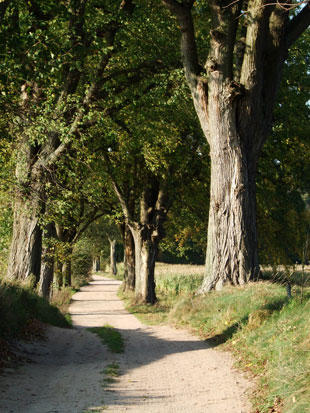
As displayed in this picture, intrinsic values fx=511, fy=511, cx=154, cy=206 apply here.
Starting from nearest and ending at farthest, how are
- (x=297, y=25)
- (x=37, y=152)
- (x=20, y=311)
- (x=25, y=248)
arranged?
1. (x=20, y=311)
2. (x=297, y=25)
3. (x=25, y=248)
4. (x=37, y=152)

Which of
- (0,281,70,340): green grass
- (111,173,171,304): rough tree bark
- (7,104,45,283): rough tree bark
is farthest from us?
(111,173,171,304): rough tree bark

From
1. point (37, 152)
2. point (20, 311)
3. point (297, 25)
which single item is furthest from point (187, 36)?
point (20, 311)

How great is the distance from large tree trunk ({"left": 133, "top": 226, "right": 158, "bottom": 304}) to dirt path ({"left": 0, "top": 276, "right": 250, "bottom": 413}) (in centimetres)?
1168

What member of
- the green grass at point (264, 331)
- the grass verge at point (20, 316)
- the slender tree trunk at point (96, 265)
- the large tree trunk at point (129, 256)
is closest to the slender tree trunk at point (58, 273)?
the large tree trunk at point (129, 256)

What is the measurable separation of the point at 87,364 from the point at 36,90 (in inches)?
362

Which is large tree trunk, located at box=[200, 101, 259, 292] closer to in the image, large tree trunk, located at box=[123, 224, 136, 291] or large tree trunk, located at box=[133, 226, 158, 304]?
large tree trunk, located at box=[133, 226, 158, 304]

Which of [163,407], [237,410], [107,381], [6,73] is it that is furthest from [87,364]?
[6,73]

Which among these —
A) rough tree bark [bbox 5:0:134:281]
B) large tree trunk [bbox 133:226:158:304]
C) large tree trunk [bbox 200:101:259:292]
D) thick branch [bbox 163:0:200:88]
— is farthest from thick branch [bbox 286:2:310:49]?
large tree trunk [bbox 133:226:158:304]

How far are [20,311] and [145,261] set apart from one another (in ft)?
41.1

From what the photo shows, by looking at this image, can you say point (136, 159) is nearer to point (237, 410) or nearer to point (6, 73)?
point (6, 73)

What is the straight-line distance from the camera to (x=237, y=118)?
43.3 ft

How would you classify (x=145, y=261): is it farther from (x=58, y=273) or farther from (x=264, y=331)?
(x=264, y=331)

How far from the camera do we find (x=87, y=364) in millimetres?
9086

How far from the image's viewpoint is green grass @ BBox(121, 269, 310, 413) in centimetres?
568
